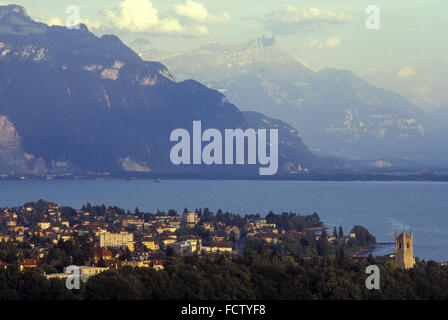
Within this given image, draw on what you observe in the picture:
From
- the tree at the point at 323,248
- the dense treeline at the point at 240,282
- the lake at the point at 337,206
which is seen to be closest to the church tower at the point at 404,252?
the dense treeline at the point at 240,282

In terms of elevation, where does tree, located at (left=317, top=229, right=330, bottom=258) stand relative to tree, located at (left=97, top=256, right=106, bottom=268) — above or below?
above

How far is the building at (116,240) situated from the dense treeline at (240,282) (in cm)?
1833

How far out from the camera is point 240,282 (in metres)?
38.1

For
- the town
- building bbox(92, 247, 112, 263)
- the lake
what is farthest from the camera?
the lake

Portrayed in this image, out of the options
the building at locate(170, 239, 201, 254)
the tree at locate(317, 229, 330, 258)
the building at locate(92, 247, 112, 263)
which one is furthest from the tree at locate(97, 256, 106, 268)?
the tree at locate(317, 229, 330, 258)

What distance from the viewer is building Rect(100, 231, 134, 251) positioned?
201ft

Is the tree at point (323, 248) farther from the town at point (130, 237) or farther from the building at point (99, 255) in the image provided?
the building at point (99, 255)

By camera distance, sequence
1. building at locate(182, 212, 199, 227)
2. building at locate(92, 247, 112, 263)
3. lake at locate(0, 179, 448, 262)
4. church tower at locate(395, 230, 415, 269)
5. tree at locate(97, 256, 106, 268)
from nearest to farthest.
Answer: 1. tree at locate(97, 256, 106, 268)
2. church tower at locate(395, 230, 415, 269)
3. building at locate(92, 247, 112, 263)
4. lake at locate(0, 179, 448, 262)
5. building at locate(182, 212, 199, 227)

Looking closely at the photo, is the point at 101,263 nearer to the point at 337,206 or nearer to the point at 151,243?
the point at 151,243

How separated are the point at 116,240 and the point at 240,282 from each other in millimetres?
26293

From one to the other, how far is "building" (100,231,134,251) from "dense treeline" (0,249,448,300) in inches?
722

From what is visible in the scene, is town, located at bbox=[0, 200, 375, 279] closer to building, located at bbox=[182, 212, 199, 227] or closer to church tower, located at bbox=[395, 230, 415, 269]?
building, located at bbox=[182, 212, 199, 227]

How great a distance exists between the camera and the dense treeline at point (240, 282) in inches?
1380

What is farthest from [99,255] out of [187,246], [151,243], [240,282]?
[151,243]
